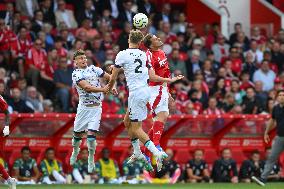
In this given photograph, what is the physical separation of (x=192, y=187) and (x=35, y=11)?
29.7 feet

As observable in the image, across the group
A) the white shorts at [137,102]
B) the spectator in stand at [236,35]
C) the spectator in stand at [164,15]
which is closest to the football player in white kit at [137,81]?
the white shorts at [137,102]

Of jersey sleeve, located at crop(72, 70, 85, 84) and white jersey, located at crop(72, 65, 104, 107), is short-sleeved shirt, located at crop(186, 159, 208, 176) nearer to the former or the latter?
white jersey, located at crop(72, 65, 104, 107)

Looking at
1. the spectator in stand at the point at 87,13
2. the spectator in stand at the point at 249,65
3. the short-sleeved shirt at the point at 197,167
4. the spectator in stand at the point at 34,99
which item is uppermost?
the spectator in stand at the point at 87,13

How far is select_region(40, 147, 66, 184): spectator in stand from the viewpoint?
25.5 metres

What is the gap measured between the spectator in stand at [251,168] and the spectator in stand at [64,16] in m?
6.57

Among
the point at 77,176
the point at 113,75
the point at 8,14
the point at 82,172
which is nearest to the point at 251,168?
the point at 82,172

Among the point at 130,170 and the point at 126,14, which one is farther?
the point at 126,14

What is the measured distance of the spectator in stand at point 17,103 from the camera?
1049 inches

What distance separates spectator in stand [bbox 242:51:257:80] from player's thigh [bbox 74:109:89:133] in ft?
33.0

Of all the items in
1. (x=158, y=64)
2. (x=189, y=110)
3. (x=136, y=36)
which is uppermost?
(x=136, y=36)

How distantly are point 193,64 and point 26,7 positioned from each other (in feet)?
15.2

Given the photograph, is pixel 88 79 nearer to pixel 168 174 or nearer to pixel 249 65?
pixel 168 174

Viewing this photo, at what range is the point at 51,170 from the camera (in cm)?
2575

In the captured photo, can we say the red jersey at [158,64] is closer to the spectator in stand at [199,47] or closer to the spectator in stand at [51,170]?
the spectator in stand at [51,170]
